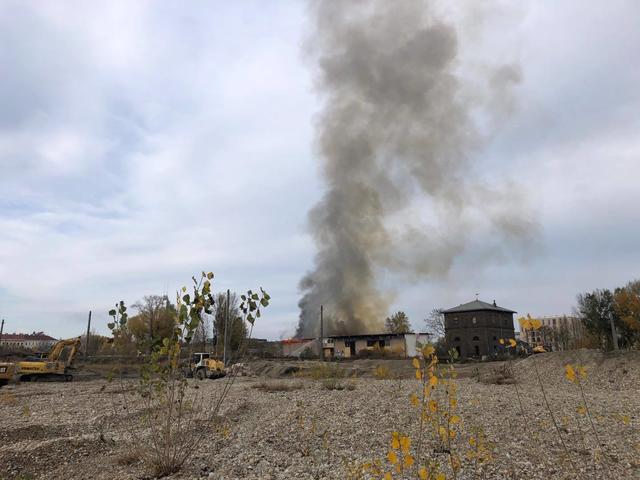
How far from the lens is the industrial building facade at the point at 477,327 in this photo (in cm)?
7138

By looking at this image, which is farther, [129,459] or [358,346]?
[358,346]

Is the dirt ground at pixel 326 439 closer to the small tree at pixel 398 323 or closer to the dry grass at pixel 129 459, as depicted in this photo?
the dry grass at pixel 129 459

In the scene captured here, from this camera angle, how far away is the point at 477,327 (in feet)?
238

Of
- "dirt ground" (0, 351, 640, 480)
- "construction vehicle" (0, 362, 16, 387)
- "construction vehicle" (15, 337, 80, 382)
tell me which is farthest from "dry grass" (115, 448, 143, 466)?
"construction vehicle" (15, 337, 80, 382)

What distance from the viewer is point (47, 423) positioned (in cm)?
1180

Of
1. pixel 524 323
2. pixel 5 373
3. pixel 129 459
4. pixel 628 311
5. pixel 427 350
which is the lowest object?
pixel 129 459

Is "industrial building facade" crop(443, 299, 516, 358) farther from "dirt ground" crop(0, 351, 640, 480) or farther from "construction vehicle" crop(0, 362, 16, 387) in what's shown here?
"dirt ground" crop(0, 351, 640, 480)

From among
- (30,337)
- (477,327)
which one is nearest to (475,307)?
(477,327)

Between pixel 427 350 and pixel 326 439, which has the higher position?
pixel 427 350

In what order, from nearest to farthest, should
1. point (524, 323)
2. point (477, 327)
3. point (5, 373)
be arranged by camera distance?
1. point (524, 323)
2. point (5, 373)
3. point (477, 327)

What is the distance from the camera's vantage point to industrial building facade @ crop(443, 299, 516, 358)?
71.4 metres

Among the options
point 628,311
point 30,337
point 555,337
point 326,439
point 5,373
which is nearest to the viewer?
point 326,439

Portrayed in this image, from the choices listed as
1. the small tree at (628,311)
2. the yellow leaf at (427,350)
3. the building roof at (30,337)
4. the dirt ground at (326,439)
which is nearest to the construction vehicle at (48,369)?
the dirt ground at (326,439)

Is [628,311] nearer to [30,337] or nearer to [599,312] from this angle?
[599,312]
